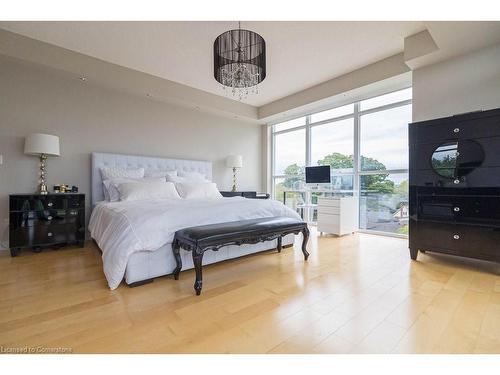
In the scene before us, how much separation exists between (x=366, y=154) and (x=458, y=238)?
Answer: 221 cm

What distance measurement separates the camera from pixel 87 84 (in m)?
3.65

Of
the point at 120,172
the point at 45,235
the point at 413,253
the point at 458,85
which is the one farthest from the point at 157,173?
the point at 458,85

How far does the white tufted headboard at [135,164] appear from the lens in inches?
144

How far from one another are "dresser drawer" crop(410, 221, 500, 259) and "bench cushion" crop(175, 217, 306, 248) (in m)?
1.48

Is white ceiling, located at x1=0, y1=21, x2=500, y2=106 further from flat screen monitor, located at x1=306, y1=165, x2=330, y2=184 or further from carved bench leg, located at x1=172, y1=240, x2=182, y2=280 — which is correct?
carved bench leg, located at x1=172, y1=240, x2=182, y2=280

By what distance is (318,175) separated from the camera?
4742mm

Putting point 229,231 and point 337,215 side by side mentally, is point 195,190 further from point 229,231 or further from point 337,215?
point 337,215

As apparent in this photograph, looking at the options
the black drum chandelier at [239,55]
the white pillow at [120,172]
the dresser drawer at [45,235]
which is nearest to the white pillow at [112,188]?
the white pillow at [120,172]

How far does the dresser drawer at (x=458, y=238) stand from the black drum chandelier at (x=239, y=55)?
100 inches

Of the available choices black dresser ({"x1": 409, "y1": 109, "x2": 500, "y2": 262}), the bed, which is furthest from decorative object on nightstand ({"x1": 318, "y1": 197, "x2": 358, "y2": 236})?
the bed

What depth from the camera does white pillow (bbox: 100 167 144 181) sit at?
11.9ft

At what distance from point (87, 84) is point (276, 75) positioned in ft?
9.78
